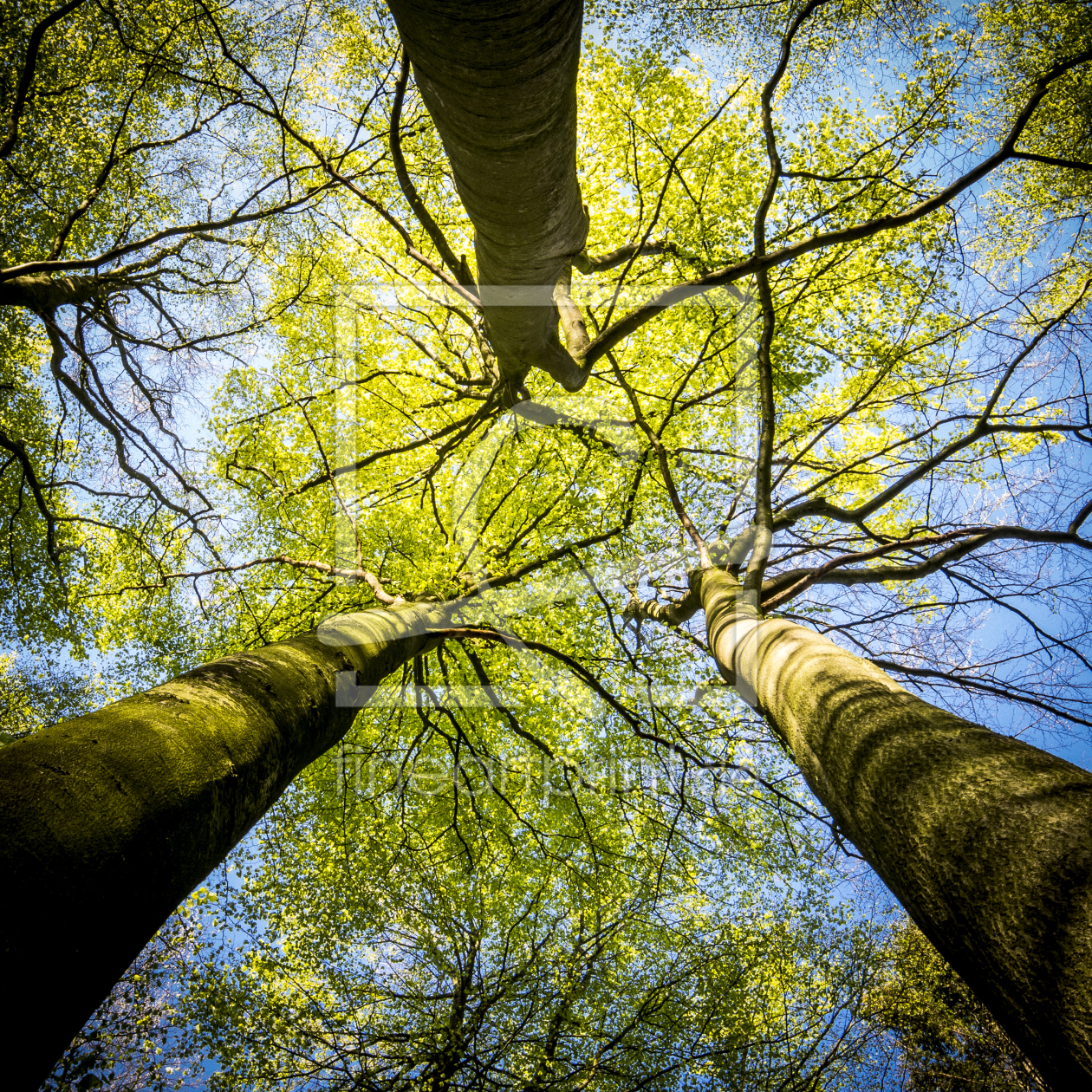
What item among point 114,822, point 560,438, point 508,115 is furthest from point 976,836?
point 560,438

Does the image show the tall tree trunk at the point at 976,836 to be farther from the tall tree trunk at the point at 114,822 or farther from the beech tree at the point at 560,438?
the tall tree trunk at the point at 114,822

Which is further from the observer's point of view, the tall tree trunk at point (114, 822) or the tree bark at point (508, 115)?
the tree bark at point (508, 115)

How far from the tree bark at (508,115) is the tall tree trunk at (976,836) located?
2374 mm

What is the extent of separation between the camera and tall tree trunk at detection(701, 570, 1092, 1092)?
0.91 meters

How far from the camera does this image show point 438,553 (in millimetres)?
5949

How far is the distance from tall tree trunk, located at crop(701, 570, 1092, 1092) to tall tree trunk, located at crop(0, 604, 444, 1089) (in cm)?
186

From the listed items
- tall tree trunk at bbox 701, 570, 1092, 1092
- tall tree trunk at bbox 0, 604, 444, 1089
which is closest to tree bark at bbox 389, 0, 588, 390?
tall tree trunk at bbox 0, 604, 444, 1089

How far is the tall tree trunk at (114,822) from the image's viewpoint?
0.95 meters

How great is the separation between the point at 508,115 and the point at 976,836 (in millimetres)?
2493

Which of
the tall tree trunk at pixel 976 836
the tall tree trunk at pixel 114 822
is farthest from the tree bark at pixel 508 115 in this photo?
the tall tree trunk at pixel 976 836

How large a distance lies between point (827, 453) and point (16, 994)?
778 cm

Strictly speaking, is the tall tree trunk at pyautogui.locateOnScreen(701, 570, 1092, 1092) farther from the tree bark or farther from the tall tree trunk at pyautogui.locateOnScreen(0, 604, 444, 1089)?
the tree bark

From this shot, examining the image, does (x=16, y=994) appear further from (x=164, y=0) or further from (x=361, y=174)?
(x=164, y=0)

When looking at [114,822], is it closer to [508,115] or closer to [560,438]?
[508,115]
